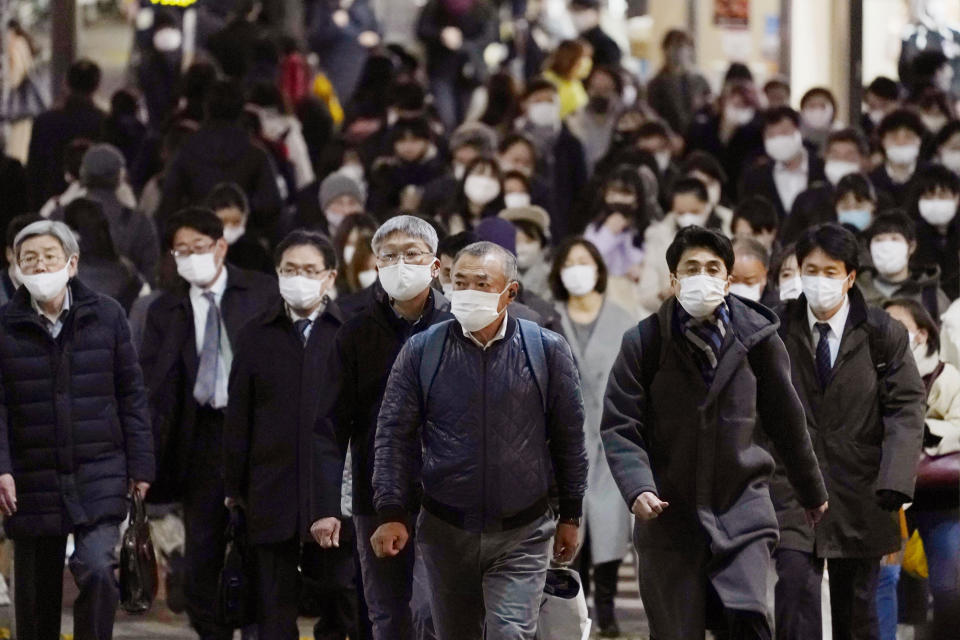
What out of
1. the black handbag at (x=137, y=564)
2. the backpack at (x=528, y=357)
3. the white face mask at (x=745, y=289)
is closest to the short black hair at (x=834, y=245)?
the white face mask at (x=745, y=289)

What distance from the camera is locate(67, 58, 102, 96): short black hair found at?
61.6ft

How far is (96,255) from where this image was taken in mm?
13992

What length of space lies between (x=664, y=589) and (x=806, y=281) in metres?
1.85

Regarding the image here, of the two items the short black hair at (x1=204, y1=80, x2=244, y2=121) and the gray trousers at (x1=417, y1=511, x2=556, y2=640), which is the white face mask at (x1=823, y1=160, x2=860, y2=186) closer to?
the short black hair at (x1=204, y1=80, x2=244, y2=121)

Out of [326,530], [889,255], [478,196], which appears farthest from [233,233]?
[326,530]

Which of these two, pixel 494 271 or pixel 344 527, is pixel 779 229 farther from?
pixel 494 271

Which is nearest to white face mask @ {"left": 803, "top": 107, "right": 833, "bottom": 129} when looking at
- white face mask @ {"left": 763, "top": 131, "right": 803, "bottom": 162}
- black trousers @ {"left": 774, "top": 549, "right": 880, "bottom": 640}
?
white face mask @ {"left": 763, "top": 131, "right": 803, "bottom": 162}

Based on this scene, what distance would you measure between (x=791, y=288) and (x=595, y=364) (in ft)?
4.91

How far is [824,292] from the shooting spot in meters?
10.7

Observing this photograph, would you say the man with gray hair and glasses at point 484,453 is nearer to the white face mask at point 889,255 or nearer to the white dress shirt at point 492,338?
the white dress shirt at point 492,338

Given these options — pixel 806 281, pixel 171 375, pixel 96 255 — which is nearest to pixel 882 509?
pixel 806 281

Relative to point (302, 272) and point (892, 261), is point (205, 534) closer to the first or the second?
point (302, 272)

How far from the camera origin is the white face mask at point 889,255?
1322 cm

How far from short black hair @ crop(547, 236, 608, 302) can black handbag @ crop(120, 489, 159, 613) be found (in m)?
3.13
